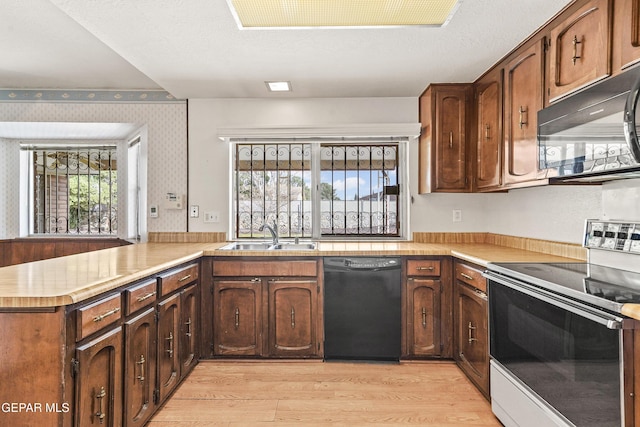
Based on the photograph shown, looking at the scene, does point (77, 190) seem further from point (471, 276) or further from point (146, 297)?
point (471, 276)

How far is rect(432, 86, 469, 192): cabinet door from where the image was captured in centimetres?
297

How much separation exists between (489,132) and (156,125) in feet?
9.02

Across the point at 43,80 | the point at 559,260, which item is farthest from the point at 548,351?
the point at 43,80

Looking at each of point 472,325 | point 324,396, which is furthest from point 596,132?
point 324,396

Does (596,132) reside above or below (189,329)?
above

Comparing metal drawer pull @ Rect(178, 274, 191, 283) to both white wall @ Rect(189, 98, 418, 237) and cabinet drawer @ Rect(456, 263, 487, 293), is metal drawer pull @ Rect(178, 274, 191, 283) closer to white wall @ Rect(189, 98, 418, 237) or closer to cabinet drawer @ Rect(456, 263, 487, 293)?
white wall @ Rect(189, 98, 418, 237)

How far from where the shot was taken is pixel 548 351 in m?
1.56

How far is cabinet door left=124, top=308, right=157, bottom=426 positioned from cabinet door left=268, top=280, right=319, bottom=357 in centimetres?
94

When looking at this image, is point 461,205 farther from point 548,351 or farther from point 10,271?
point 10,271

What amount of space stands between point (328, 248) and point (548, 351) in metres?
1.59

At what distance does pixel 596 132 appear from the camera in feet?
4.84

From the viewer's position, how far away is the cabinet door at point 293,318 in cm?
277

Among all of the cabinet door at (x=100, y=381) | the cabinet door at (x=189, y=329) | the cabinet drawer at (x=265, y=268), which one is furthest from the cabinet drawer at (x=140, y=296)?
the cabinet drawer at (x=265, y=268)

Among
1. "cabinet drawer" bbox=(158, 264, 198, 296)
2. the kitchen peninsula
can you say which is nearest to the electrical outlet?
the kitchen peninsula
